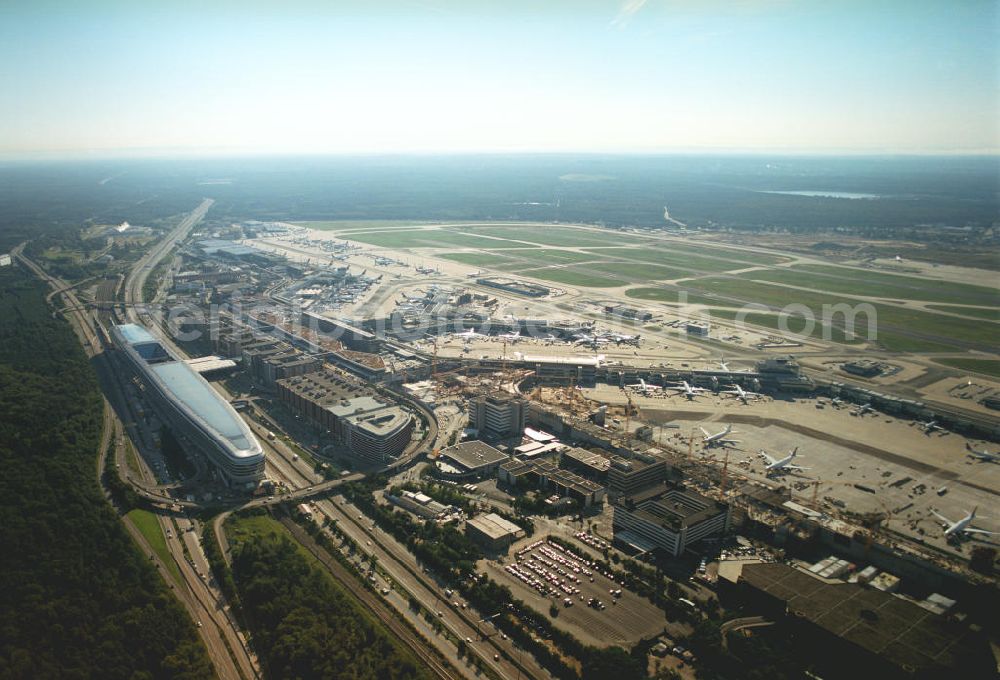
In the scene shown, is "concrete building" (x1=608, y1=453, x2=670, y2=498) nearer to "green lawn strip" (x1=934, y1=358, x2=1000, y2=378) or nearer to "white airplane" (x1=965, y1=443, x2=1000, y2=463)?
"white airplane" (x1=965, y1=443, x2=1000, y2=463)

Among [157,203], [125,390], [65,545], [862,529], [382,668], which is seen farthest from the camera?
[157,203]

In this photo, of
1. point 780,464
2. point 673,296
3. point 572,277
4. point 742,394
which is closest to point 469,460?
point 780,464

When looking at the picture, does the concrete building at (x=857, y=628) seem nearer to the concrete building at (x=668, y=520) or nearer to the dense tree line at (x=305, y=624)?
the concrete building at (x=668, y=520)

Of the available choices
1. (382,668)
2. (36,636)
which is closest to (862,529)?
(382,668)

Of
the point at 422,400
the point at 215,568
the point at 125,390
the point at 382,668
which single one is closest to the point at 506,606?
the point at 382,668

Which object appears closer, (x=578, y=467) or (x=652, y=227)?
(x=578, y=467)

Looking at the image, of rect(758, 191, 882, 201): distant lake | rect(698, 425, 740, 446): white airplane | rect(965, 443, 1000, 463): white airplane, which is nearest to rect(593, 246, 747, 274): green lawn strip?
rect(698, 425, 740, 446): white airplane

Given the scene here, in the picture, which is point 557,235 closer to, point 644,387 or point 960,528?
point 644,387

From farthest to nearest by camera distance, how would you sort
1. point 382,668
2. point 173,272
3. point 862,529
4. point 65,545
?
point 173,272, point 862,529, point 65,545, point 382,668

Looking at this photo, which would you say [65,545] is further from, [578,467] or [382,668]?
[578,467]
